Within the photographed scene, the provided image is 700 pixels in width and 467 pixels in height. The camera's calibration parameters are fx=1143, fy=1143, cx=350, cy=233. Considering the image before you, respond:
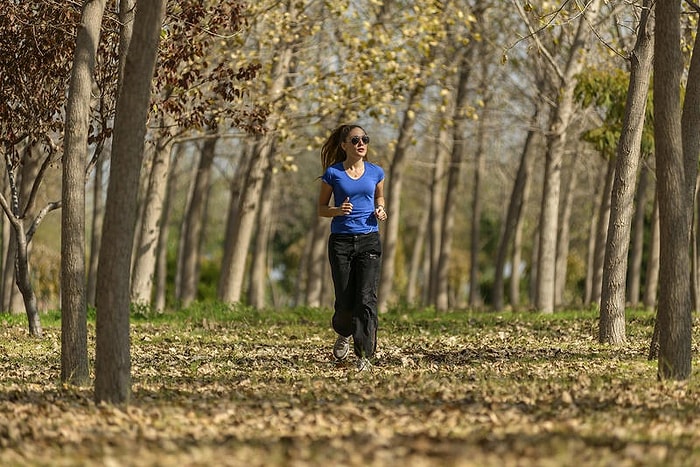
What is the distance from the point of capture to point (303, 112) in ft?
72.0

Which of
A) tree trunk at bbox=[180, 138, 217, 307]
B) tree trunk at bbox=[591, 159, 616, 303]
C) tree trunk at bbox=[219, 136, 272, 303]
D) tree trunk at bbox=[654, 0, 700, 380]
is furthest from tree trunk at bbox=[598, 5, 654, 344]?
tree trunk at bbox=[180, 138, 217, 307]

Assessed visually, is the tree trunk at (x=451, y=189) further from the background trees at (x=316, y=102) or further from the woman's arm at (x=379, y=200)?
the woman's arm at (x=379, y=200)

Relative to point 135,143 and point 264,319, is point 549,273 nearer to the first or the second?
point 264,319

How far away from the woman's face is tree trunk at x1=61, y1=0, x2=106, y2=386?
2519 mm

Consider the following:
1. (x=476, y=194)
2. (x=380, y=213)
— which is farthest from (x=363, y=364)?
(x=476, y=194)

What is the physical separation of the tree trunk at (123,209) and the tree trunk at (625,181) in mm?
6645

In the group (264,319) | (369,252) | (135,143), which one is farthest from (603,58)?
(135,143)

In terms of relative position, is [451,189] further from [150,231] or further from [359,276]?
[359,276]

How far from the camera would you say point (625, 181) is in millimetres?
13016

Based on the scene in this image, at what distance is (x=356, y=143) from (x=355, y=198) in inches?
21.0

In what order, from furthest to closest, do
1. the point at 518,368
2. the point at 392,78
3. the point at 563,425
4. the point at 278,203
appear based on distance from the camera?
1. the point at 278,203
2. the point at 392,78
3. the point at 518,368
4. the point at 563,425

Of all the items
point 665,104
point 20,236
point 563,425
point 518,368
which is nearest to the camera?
point 563,425

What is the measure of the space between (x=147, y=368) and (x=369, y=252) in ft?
8.42

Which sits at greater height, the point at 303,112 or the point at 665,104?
the point at 303,112
